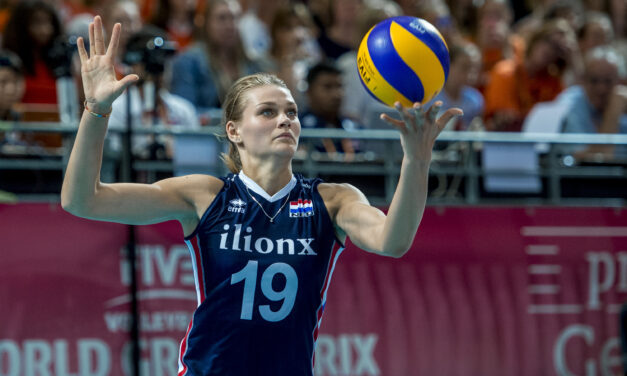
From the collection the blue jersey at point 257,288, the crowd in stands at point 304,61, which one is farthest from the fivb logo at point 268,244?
the crowd in stands at point 304,61

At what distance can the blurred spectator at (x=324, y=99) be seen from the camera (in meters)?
6.72

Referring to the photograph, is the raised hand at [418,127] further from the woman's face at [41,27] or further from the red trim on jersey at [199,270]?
the woman's face at [41,27]

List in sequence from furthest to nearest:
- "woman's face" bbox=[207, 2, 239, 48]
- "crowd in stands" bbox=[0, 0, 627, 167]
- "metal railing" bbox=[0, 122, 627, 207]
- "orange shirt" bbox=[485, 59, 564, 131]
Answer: "orange shirt" bbox=[485, 59, 564, 131] → "woman's face" bbox=[207, 2, 239, 48] → "crowd in stands" bbox=[0, 0, 627, 167] → "metal railing" bbox=[0, 122, 627, 207]

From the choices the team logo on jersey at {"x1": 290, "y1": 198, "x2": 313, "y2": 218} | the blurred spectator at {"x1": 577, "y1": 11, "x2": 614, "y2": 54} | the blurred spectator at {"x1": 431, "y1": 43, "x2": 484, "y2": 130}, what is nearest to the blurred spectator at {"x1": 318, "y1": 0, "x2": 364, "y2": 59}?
the blurred spectator at {"x1": 431, "y1": 43, "x2": 484, "y2": 130}

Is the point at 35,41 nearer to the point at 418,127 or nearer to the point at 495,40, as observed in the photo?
the point at 495,40

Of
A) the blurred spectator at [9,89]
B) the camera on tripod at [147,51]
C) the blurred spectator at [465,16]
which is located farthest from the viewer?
the blurred spectator at [465,16]

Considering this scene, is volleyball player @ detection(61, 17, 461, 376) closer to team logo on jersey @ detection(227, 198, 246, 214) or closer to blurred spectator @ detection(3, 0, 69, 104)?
team logo on jersey @ detection(227, 198, 246, 214)

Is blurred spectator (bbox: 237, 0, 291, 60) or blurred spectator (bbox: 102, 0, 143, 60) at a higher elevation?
blurred spectator (bbox: 237, 0, 291, 60)

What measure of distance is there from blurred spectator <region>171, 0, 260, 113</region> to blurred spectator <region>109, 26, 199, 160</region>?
0.60 feet

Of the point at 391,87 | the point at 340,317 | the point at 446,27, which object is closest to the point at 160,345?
the point at 340,317

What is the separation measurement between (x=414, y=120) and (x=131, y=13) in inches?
177

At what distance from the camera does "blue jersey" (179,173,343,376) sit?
3514mm

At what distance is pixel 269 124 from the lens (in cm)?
369

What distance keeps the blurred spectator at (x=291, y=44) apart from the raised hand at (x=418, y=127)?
4.02 meters
